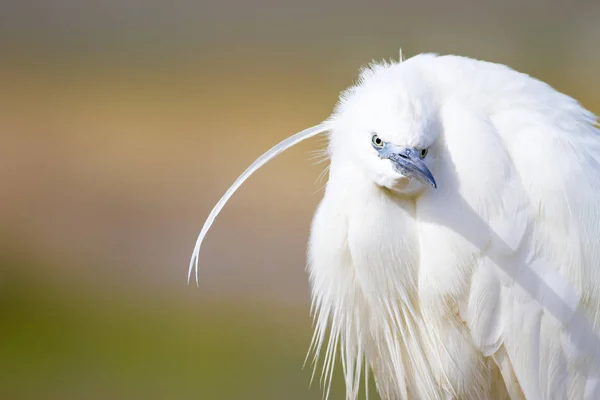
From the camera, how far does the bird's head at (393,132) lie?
1017 millimetres

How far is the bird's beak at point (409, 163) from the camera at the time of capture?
3.30 ft

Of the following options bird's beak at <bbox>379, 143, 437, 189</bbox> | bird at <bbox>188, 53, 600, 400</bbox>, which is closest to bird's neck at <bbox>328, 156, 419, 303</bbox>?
bird at <bbox>188, 53, 600, 400</bbox>

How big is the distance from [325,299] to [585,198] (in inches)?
16.9

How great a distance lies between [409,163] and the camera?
1005mm

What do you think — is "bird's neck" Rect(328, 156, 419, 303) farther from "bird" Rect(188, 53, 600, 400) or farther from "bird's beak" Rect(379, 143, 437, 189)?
"bird's beak" Rect(379, 143, 437, 189)

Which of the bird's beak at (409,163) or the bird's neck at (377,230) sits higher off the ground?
the bird's beak at (409,163)

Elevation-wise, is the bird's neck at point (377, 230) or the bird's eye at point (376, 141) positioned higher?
the bird's eye at point (376, 141)

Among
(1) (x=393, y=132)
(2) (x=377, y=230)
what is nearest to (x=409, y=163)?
(1) (x=393, y=132)

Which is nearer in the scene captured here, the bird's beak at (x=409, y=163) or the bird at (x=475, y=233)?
the bird's beak at (x=409, y=163)

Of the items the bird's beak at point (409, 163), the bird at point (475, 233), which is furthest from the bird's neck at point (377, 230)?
the bird's beak at point (409, 163)

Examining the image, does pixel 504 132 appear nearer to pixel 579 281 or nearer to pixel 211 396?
pixel 579 281

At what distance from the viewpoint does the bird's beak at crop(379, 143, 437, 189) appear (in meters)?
1.01

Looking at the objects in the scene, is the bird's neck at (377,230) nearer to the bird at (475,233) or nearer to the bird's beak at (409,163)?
the bird at (475,233)

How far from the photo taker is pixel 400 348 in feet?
4.19
